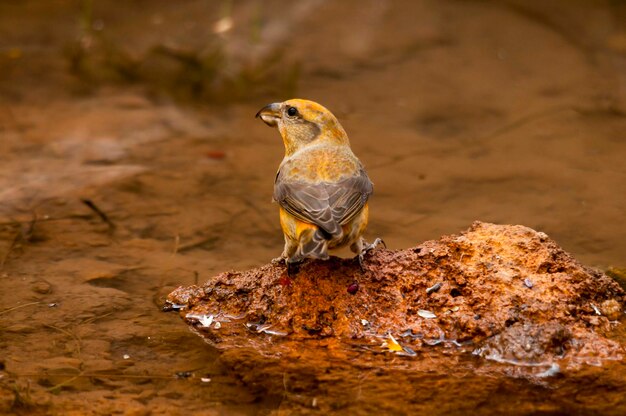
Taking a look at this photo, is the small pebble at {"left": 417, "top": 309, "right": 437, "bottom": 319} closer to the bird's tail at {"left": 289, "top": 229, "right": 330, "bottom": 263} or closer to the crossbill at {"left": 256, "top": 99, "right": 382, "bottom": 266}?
the crossbill at {"left": 256, "top": 99, "right": 382, "bottom": 266}

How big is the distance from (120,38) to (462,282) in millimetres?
7148

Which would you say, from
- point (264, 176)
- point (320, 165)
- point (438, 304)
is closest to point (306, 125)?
point (320, 165)

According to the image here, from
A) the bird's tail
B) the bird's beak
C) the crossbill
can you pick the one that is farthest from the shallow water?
the bird's beak

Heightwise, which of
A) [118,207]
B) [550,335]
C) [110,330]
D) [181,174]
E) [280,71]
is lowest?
[110,330]

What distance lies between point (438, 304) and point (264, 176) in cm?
353

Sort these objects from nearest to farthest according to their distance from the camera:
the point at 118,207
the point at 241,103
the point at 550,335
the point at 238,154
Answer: the point at 550,335, the point at 118,207, the point at 238,154, the point at 241,103

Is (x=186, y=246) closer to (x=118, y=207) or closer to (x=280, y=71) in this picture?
(x=118, y=207)

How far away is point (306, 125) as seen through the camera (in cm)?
588

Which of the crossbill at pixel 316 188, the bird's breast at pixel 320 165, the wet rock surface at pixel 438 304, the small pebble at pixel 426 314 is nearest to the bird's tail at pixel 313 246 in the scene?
the crossbill at pixel 316 188

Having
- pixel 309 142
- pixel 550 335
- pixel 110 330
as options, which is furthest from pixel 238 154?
pixel 550 335

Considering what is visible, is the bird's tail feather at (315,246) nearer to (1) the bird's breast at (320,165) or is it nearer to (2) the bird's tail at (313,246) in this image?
(2) the bird's tail at (313,246)

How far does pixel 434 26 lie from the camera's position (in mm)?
11188

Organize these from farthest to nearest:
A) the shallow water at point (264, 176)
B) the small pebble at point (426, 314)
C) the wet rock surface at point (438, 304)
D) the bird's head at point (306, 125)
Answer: the bird's head at point (306, 125), the small pebble at point (426, 314), the wet rock surface at point (438, 304), the shallow water at point (264, 176)

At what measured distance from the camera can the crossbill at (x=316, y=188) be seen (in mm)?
4898
